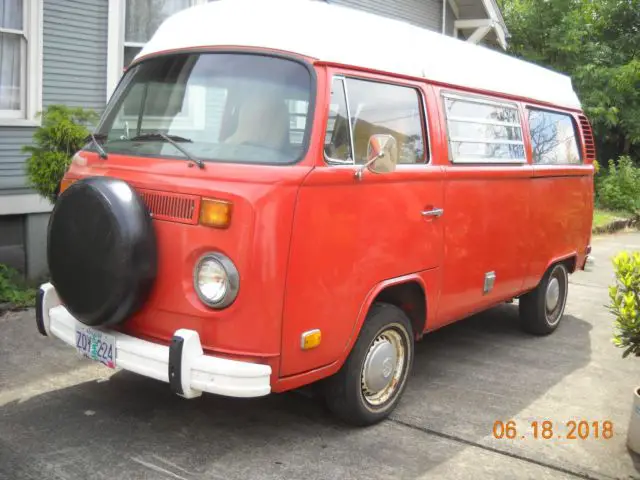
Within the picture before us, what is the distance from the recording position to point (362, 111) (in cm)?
409

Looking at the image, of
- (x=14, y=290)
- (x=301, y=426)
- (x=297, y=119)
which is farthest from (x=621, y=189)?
(x=297, y=119)

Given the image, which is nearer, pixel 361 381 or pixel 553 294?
pixel 361 381

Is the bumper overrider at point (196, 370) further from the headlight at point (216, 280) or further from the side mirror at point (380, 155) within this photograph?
the side mirror at point (380, 155)

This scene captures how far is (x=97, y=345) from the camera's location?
→ 379cm

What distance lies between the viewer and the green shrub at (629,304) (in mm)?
4168

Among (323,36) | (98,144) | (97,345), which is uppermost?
(323,36)

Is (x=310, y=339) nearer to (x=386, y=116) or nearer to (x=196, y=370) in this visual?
(x=196, y=370)

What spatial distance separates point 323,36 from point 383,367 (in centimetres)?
201

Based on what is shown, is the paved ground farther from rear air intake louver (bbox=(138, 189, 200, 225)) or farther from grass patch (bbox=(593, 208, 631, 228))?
grass patch (bbox=(593, 208, 631, 228))

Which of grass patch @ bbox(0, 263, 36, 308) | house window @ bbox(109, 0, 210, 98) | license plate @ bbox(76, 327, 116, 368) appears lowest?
grass patch @ bbox(0, 263, 36, 308)

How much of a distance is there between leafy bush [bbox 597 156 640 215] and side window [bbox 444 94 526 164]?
12.4 metres

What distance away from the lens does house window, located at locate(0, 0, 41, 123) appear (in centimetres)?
727
